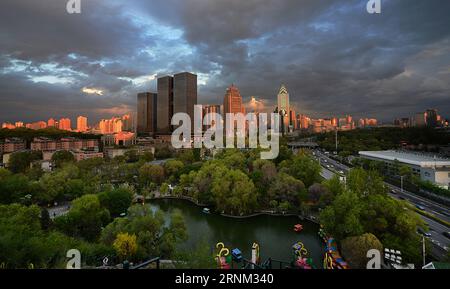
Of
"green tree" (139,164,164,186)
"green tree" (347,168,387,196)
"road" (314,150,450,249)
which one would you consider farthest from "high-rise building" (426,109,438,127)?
"green tree" (139,164,164,186)

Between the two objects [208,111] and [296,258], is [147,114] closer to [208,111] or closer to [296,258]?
[208,111]

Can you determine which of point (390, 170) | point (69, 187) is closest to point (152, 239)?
point (69, 187)

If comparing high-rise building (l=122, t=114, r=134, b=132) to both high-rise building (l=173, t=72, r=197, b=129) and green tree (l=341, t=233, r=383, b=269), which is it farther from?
green tree (l=341, t=233, r=383, b=269)

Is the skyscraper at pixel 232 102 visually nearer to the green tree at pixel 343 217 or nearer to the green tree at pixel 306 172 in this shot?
the green tree at pixel 306 172

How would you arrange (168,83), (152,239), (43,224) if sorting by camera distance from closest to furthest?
(152,239) → (43,224) → (168,83)

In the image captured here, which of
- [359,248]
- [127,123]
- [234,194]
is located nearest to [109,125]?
[127,123]
